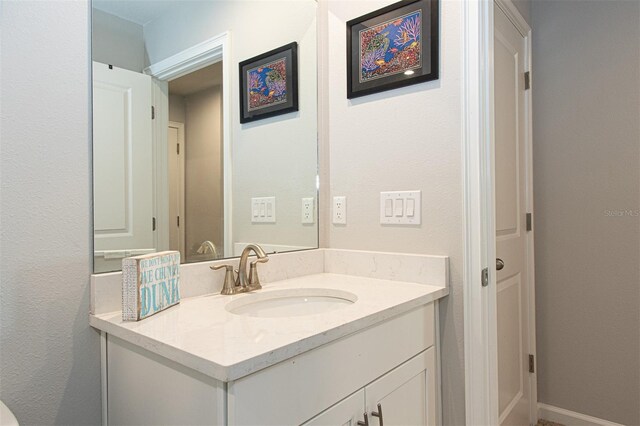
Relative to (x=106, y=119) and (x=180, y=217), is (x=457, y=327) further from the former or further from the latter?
(x=106, y=119)

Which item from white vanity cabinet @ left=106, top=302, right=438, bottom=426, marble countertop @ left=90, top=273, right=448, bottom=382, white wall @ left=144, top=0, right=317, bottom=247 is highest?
white wall @ left=144, top=0, right=317, bottom=247

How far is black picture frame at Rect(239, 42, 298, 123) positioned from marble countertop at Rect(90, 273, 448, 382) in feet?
2.43

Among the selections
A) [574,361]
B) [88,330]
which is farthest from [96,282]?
[574,361]

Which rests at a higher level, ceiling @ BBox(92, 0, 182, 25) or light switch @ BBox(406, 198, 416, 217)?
ceiling @ BBox(92, 0, 182, 25)

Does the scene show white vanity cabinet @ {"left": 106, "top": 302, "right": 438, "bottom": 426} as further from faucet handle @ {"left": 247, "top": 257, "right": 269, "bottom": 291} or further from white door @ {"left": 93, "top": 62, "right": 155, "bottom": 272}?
faucet handle @ {"left": 247, "top": 257, "right": 269, "bottom": 291}

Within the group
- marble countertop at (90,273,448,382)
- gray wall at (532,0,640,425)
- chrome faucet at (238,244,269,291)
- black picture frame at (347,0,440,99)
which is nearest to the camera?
marble countertop at (90,273,448,382)

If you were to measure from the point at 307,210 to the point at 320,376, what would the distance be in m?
0.86

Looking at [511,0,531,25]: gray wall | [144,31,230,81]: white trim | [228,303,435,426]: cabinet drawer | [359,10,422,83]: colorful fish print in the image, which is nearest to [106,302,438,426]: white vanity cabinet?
[228,303,435,426]: cabinet drawer

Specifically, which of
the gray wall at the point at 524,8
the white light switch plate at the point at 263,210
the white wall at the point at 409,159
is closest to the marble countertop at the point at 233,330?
the white wall at the point at 409,159

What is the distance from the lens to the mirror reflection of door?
1.18 meters

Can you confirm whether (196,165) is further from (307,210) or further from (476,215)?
(476,215)

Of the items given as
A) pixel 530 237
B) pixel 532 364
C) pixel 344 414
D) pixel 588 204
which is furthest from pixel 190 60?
pixel 532 364

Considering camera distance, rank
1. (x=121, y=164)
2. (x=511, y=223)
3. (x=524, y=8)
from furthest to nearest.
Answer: (x=524, y=8), (x=511, y=223), (x=121, y=164)

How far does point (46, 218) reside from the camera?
0.89m
